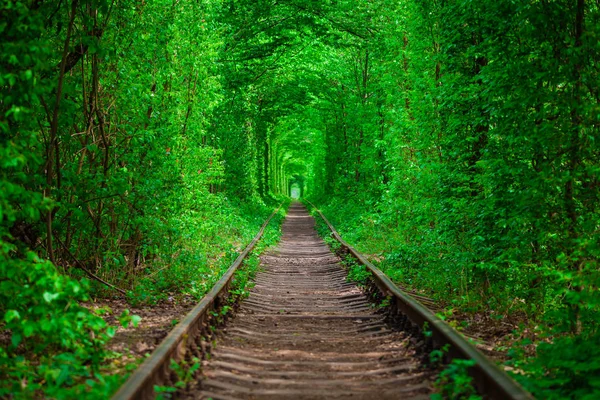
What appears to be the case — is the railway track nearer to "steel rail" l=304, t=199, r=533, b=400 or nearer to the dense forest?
"steel rail" l=304, t=199, r=533, b=400

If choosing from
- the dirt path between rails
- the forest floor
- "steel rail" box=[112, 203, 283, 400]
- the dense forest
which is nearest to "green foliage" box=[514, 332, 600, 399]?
the dense forest

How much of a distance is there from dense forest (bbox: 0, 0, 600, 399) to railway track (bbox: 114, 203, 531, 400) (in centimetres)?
43

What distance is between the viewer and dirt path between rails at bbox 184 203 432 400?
4254 mm

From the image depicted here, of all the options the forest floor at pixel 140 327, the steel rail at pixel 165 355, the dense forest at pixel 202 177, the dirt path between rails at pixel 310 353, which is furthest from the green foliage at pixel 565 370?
the forest floor at pixel 140 327

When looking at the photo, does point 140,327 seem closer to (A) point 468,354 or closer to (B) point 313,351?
(B) point 313,351

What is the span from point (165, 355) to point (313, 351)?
1.79 metres

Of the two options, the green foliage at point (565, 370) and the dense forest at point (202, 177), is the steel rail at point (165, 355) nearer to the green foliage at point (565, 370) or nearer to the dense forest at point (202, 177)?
the dense forest at point (202, 177)

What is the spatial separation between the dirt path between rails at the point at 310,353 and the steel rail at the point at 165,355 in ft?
0.86

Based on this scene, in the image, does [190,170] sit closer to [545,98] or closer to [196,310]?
[196,310]

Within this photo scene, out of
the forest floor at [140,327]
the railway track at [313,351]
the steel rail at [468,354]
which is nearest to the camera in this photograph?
the steel rail at [468,354]

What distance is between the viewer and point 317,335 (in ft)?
20.4

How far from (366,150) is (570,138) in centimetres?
1492

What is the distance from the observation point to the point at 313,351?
216 inches

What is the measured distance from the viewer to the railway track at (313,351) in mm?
4082
